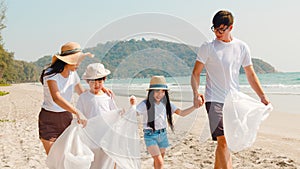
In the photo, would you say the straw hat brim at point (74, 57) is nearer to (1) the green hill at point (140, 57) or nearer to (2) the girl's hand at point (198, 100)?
(1) the green hill at point (140, 57)

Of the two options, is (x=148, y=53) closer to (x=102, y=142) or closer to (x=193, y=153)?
(x=102, y=142)

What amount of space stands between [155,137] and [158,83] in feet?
1.62

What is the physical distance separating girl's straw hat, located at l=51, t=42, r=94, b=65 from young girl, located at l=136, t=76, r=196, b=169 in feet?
2.20

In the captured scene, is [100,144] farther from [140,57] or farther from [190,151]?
[190,151]

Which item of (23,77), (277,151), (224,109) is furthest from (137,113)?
(23,77)

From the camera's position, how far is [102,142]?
3311 millimetres

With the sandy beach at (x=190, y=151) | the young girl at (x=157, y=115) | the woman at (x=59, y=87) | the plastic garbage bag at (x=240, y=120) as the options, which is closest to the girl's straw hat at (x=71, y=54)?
the woman at (x=59, y=87)

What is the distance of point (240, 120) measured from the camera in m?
3.41

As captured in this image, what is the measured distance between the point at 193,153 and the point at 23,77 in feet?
316

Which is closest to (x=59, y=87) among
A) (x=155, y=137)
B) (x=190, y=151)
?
(x=155, y=137)

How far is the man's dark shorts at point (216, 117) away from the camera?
11.3ft

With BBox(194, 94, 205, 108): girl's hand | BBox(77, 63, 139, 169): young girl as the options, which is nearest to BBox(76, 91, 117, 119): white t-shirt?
BBox(77, 63, 139, 169): young girl

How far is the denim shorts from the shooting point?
11.3 ft

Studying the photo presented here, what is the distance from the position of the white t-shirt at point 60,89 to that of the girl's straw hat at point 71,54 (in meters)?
0.14
